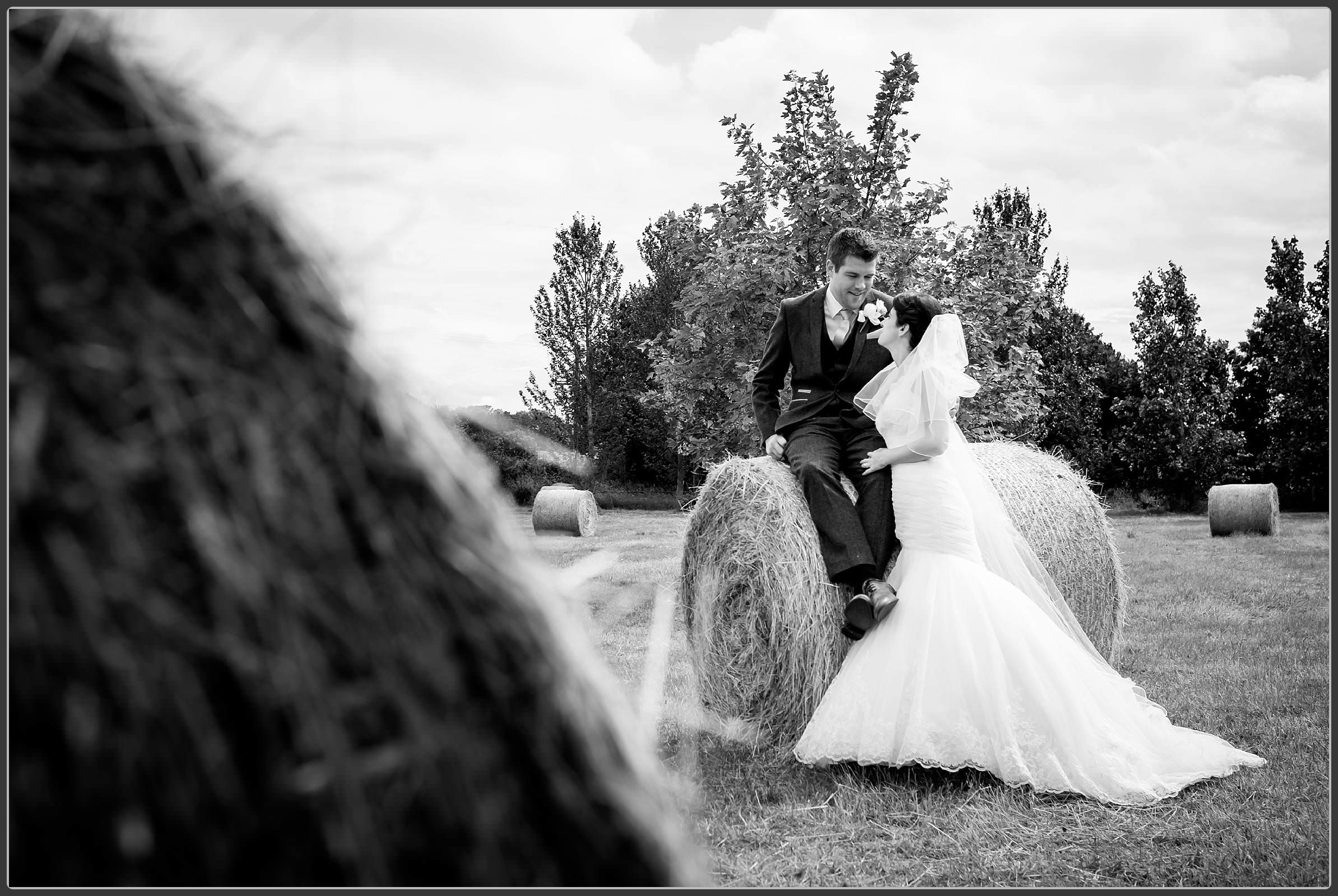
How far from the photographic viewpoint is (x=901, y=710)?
4.50 meters

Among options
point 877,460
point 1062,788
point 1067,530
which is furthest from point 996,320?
point 1062,788

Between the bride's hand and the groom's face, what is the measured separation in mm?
901

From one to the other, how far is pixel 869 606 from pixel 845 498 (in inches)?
22.4

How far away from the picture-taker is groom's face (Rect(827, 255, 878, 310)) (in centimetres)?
534

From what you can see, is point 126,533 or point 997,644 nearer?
point 126,533

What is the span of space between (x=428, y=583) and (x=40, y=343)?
48 centimetres

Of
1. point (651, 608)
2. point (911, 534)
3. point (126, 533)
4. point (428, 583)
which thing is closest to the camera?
point (126, 533)

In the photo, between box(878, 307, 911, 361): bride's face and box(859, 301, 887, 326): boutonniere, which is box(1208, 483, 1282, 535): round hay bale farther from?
box(878, 307, 911, 361): bride's face

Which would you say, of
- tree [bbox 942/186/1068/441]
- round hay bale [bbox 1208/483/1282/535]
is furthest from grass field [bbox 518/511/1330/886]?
round hay bale [bbox 1208/483/1282/535]

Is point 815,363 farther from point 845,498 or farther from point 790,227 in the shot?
point 790,227

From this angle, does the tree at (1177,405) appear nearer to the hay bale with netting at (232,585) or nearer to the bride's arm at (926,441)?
the bride's arm at (926,441)

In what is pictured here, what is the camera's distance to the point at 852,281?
5.40 m

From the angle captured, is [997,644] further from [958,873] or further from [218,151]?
[218,151]

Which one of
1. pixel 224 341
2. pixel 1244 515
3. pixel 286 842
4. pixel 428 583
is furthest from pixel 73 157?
pixel 1244 515
